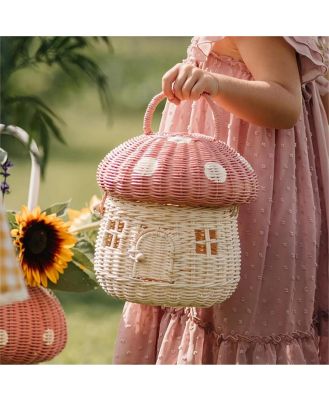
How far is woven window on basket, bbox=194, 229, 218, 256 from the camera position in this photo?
5.49 ft

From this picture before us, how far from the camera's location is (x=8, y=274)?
3.85 feet

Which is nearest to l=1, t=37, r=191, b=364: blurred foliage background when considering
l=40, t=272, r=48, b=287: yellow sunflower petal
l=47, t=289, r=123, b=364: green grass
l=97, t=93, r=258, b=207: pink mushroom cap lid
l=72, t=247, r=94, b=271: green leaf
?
l=47, t=289, r=123, b=364: green grass

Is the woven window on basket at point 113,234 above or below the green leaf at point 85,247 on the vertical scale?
above

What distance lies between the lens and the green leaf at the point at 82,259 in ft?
6.59

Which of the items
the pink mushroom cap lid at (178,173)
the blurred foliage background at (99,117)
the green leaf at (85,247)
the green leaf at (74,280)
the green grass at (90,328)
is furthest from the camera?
the blurred foliage background at (99,117)

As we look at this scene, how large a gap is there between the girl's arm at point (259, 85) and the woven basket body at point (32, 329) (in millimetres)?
511

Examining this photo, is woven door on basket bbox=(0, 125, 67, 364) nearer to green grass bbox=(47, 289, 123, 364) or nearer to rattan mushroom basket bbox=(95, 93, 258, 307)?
rattan mushroom basket bbox=(95, 93, 258, 307)

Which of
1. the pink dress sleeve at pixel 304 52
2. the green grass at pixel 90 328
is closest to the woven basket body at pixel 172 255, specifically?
the pink dress sleeve at pixel 304 52

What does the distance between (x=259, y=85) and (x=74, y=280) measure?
0.58 m

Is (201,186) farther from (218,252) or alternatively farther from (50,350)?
(50,350)

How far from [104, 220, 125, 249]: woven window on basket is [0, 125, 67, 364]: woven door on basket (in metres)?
0.25

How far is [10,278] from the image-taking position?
1.17 meters

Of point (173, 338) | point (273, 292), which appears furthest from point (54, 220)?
point (273, 292)

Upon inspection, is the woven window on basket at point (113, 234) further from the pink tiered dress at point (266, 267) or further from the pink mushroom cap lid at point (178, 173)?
the pink tiered dress at point (266, 267)
